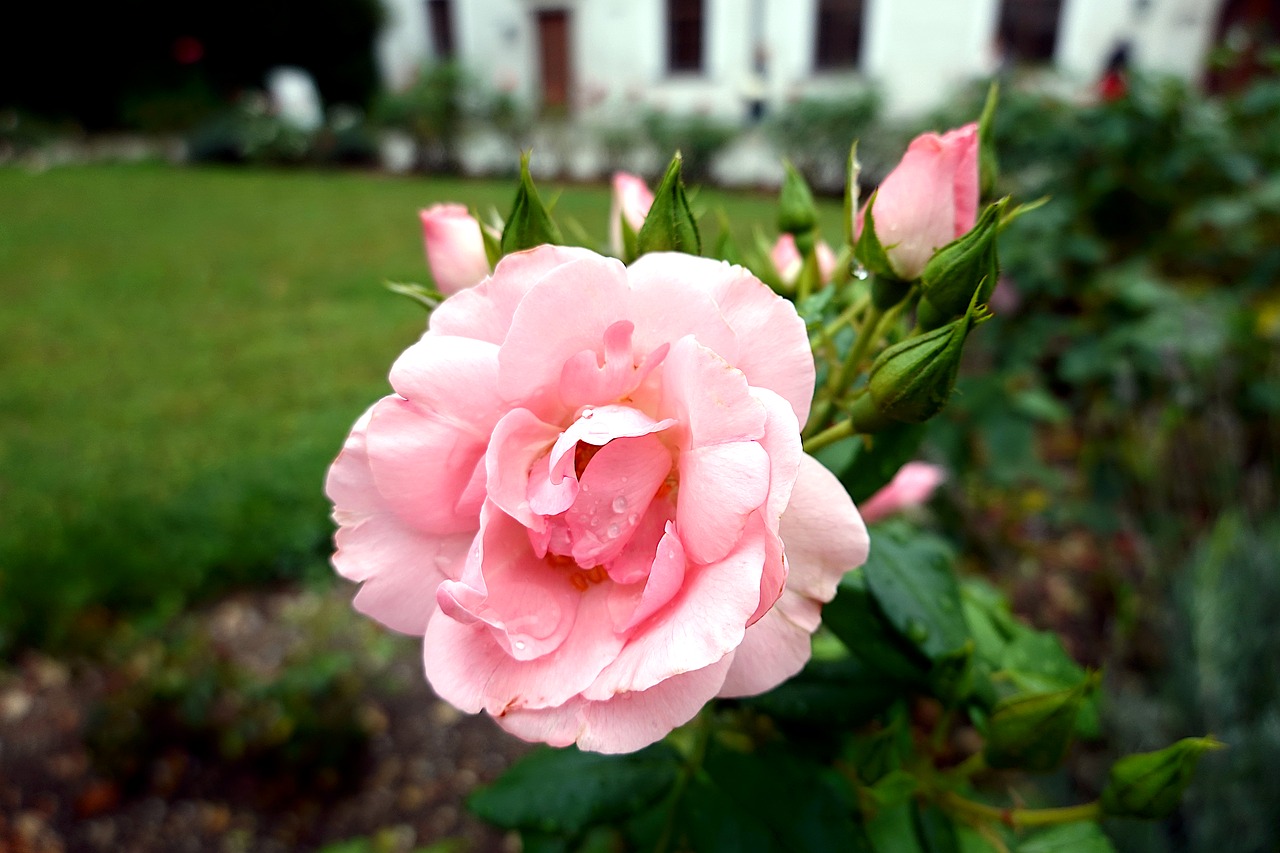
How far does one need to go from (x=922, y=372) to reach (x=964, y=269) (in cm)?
7

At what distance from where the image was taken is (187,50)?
39.9ft

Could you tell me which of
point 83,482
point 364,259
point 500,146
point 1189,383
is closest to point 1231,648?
point 1189,383

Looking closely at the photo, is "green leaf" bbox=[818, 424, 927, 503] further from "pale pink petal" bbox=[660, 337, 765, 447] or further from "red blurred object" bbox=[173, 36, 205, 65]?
"red blurred object" bbox=[173, 36, 205, 65]

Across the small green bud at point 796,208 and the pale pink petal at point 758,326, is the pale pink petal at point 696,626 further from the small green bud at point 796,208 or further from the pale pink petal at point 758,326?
the small green bud at point 796,208

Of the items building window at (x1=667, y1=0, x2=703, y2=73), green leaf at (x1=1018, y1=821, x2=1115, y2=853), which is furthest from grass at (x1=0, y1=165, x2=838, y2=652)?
building window at (x1=667, y1=0, x2=703, y2=73)

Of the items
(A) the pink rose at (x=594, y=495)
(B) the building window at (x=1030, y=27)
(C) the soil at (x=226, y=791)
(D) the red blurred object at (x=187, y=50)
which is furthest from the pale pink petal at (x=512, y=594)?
(D) the red blurred object at (x=187, y=50)

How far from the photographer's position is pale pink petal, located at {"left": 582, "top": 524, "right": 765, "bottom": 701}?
0.38 meters

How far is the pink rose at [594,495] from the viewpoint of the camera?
0.41 m

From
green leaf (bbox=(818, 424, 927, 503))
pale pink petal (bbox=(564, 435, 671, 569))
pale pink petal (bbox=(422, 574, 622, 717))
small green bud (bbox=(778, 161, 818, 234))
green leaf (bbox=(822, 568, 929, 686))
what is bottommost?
green leaf (bbox=(822, 568, 929, 686))

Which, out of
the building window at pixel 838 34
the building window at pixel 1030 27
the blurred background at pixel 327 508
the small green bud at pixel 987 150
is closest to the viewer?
the small green bud at pixel 987 150

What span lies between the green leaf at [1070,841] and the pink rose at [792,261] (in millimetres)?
487

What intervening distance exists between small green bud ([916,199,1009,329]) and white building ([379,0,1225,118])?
34.5ft

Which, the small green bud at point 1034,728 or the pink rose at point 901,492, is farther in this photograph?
the pink rose at point 901,492

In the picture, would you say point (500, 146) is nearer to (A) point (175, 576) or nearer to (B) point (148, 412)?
(B) point (148, 412)
